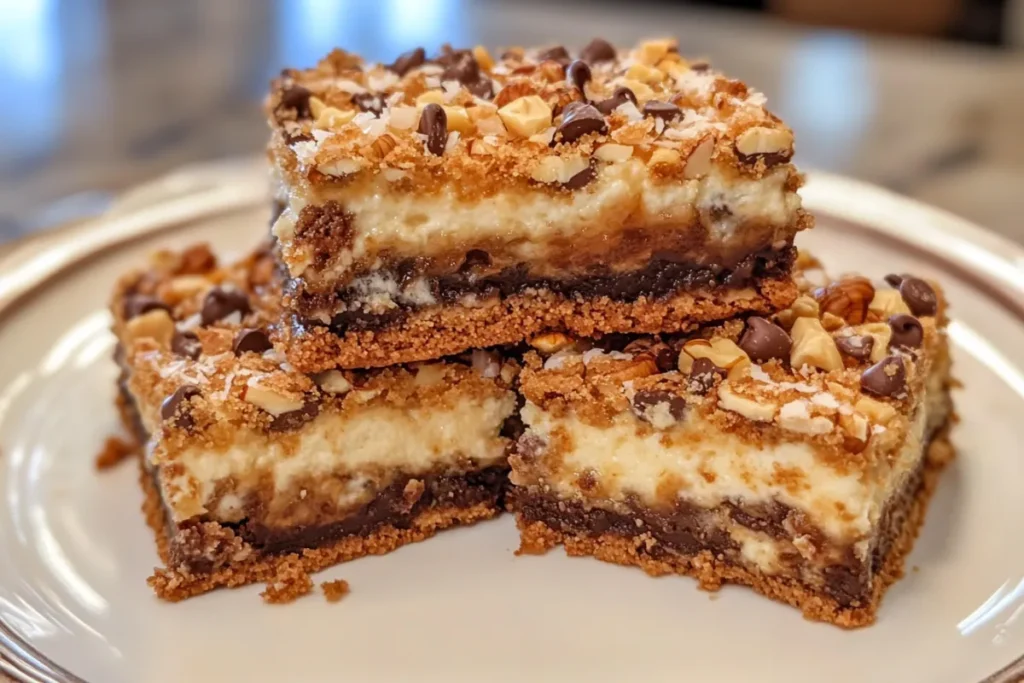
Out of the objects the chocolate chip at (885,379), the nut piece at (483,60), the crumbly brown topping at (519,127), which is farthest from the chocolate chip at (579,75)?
the chocolate chip at (885,379)

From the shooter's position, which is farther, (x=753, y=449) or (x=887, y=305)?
(x=887, y=305)

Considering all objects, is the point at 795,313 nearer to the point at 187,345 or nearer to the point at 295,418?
the point at 295,418

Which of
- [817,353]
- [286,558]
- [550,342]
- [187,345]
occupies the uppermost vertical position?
[817,353]

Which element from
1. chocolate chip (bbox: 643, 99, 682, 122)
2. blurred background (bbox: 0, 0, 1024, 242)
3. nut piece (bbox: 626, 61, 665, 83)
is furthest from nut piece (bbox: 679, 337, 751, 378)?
blurred background (bbox: 0, 0, 1024, 242)

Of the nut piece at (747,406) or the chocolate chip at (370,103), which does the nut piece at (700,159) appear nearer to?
the nut piece at (747,406)

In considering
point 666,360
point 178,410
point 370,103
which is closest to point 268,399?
point 178,410

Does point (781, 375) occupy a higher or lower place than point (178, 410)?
higher

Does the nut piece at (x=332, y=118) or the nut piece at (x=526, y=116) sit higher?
the nut piece at (x=526, y=116)
